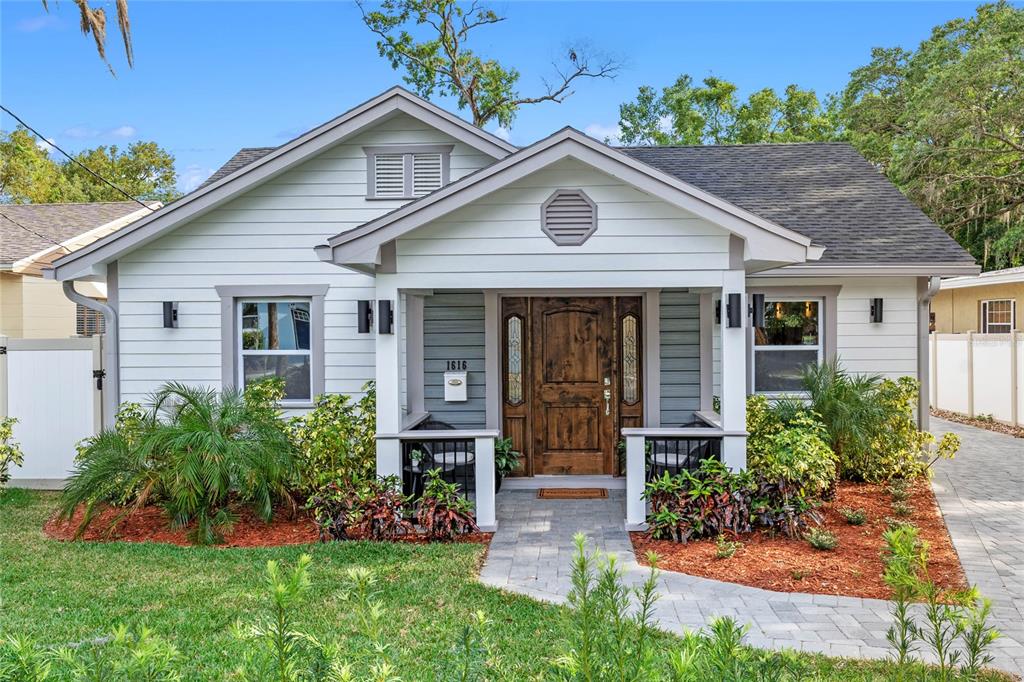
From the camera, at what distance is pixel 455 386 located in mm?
9250

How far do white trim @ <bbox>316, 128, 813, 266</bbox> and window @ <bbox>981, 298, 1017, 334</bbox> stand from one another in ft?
44.3

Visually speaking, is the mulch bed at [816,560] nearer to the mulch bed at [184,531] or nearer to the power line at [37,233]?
the mulch bed at [184,531]

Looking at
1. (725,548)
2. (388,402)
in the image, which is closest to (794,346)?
(725,548)

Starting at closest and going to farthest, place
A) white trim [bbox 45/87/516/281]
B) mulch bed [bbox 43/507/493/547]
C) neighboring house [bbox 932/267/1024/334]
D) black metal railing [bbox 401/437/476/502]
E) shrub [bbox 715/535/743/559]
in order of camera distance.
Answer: shrub [bbox 715/535/743/559] < mulch bed [bbox 43/507/493/547] < black metal railing [bbox 401/437/476/502] < white trim [bbox 45/87/516/281] < neighboring house [bbox 932/267/1024/334]

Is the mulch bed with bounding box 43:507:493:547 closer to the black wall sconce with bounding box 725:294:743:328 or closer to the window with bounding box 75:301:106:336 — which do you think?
the black wall sconce with bounding box 725:294:743:328

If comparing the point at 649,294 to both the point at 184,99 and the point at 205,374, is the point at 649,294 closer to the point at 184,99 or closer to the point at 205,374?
the point at 205,374

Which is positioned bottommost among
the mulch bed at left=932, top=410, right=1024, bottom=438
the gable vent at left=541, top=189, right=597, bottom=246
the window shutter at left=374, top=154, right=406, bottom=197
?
the mulch bed at left=932, top=410, right=1024, bottom=438

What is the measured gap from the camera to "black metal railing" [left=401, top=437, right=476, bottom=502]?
7553mm

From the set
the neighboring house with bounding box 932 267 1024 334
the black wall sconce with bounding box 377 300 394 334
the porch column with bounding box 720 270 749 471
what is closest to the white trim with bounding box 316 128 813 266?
the porch column with bounding box 720 270 749 471

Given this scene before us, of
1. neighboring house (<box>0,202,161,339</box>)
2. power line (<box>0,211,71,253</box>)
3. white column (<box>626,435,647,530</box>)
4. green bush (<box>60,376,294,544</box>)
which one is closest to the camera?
green bush (<box>60,376,294,544</box>)

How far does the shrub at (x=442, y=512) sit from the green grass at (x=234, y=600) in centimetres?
31

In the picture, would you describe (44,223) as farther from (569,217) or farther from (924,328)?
(924,328)

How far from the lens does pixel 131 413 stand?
343 inches

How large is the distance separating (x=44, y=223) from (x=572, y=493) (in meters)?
15.0
